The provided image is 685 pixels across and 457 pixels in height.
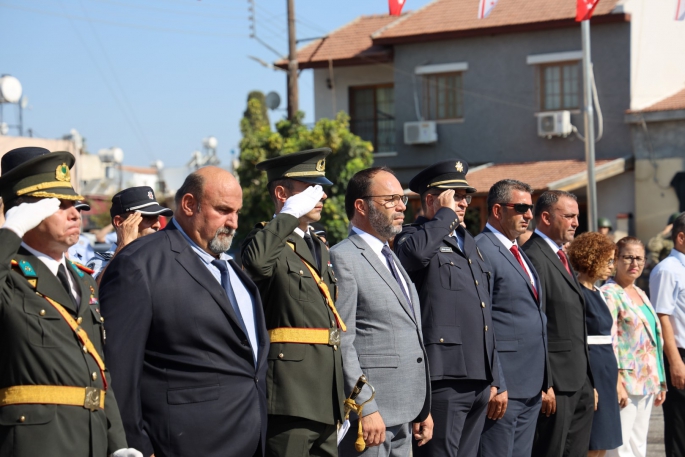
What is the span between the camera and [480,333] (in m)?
6.05

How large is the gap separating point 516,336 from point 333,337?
6.32 ft

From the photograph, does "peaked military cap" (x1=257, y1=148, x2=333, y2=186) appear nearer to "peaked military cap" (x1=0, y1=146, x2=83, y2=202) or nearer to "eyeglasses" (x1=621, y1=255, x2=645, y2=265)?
"peaked military cap" (x1=0, y1=146, x2=83, y2=202)

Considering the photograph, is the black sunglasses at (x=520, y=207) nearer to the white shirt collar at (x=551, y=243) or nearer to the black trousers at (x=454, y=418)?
the white shirt collar at (x=551, y=243)

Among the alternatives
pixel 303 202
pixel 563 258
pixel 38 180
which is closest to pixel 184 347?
pixel 38 180

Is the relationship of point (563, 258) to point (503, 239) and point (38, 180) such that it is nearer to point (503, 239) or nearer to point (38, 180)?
point (503, 239)

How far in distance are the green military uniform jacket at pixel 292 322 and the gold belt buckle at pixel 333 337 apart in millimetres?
24

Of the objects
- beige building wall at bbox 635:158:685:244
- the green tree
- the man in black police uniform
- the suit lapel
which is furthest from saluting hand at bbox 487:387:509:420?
beige building wall at bbox 635:158:685:244

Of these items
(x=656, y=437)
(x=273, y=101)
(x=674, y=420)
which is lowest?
(x=656, y=437)

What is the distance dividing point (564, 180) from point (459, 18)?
642 cm

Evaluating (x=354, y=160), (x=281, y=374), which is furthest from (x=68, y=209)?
(x=354, y=160)

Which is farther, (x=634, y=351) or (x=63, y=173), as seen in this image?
(x=634, y=351)

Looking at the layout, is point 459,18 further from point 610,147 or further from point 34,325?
point 34,325

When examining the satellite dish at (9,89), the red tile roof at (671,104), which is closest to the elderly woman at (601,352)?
the satellite dish at (9,89)

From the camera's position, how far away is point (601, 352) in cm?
736
